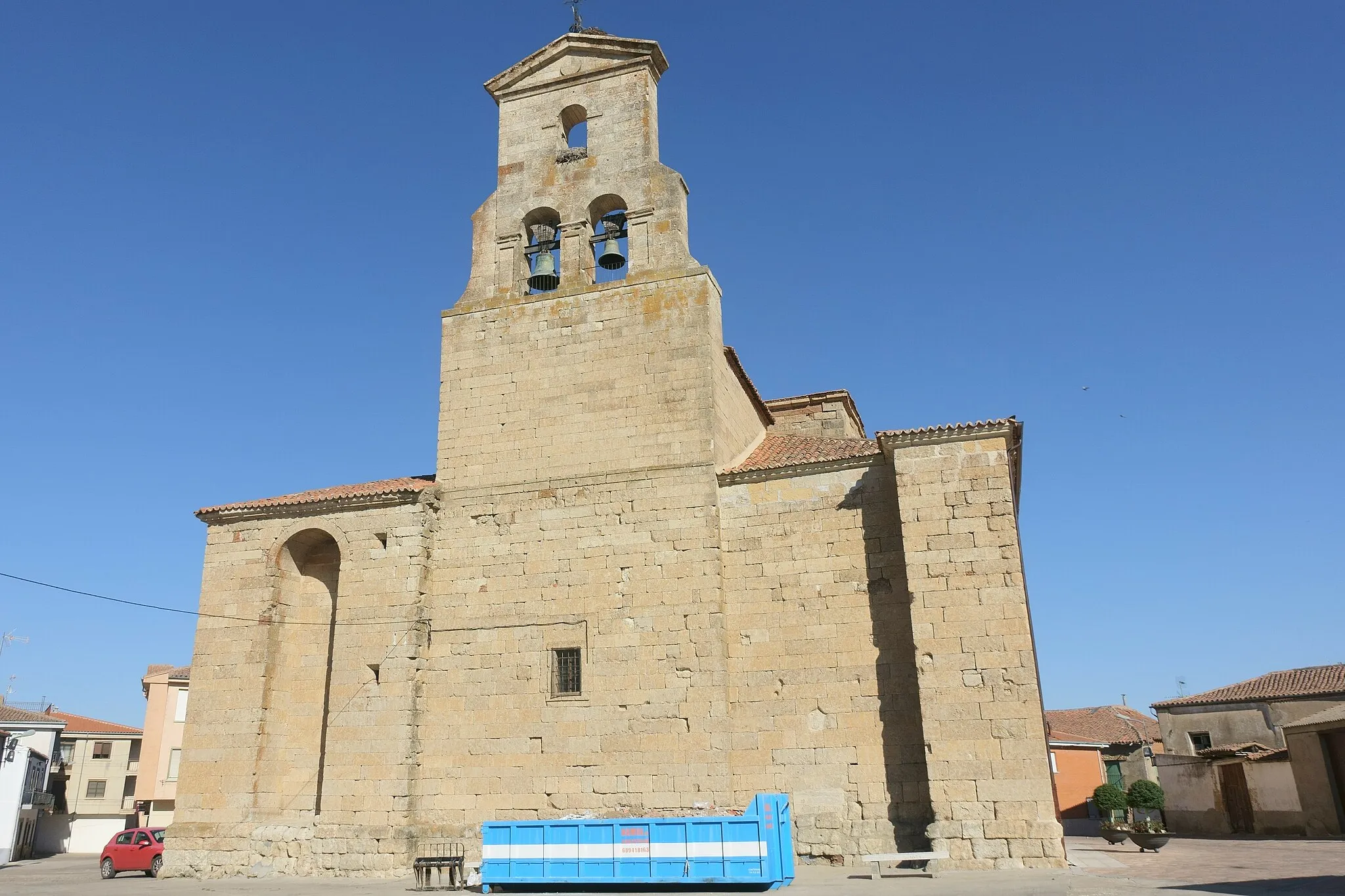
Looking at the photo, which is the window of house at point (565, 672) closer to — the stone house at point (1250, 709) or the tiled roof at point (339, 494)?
the tiled roof at point (339, 494)

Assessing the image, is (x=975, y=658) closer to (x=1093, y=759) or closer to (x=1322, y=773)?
(x=1322, y=773)

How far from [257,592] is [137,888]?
4.55m

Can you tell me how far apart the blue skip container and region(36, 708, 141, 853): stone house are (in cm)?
2977

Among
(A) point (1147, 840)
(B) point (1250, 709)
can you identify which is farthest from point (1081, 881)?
(B) point (1250, 709)

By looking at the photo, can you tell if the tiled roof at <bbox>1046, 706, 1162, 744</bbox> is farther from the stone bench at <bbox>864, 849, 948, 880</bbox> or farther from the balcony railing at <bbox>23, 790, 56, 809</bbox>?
the balcony railing at <bbox>23, 790, 56, 809</bbox>

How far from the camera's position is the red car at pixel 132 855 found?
19.2 metres

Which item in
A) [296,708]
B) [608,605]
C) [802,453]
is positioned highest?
[802,453]

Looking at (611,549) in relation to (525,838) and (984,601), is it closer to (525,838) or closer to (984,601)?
(525,838)

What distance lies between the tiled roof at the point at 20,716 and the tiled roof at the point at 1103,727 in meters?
33.6

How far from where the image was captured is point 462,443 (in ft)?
52.2

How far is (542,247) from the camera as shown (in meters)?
16.9

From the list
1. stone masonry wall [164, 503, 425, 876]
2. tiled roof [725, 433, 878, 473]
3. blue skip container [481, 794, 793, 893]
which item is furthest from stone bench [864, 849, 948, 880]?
stone masonry wall [164, 503, 425, 876]

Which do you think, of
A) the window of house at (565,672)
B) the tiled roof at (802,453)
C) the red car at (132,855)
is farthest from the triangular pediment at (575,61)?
the red car at (132,855)

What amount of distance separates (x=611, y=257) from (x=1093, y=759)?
84.8ft
